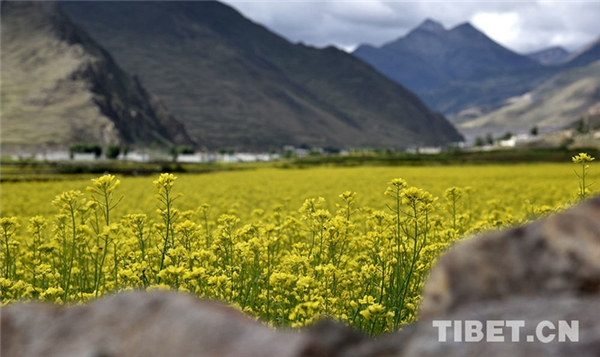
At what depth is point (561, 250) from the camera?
2.10m

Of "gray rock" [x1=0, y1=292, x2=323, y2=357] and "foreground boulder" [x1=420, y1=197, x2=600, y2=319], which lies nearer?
"gray rock" [x1=0, y1=292, x2=323, y2=357]

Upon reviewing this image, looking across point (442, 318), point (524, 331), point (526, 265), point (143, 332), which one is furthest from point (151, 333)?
point (526, 265)

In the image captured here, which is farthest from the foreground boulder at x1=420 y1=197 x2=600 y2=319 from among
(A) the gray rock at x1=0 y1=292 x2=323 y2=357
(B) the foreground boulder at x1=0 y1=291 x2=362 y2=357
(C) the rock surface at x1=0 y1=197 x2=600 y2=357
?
(A) the gray rock at x1=0 y1=292 x2=323 y2=357

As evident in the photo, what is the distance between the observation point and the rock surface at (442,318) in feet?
6.24

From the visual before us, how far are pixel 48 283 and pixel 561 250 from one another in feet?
21.4

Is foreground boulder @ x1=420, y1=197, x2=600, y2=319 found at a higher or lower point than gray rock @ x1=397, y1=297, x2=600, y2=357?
higher

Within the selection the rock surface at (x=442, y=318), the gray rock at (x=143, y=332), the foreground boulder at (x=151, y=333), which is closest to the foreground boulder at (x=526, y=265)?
the rock surface at (x=442, y=318)

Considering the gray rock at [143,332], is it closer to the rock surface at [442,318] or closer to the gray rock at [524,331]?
the rock surface at [442,318]

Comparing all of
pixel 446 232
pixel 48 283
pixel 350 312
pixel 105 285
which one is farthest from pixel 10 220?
pixel 446 232

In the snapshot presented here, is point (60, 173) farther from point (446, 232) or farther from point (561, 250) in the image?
point (561, 250)

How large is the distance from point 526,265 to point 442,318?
1.21 ft

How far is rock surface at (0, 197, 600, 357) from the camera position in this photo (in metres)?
1.90

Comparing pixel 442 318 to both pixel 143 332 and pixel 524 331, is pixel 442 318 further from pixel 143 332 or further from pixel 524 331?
pixel 143 332

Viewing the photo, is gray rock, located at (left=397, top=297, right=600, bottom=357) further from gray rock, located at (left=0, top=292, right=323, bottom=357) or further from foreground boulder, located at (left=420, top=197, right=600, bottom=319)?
gray rock, located at (left=0, top=292, right=323, bottom=357)
